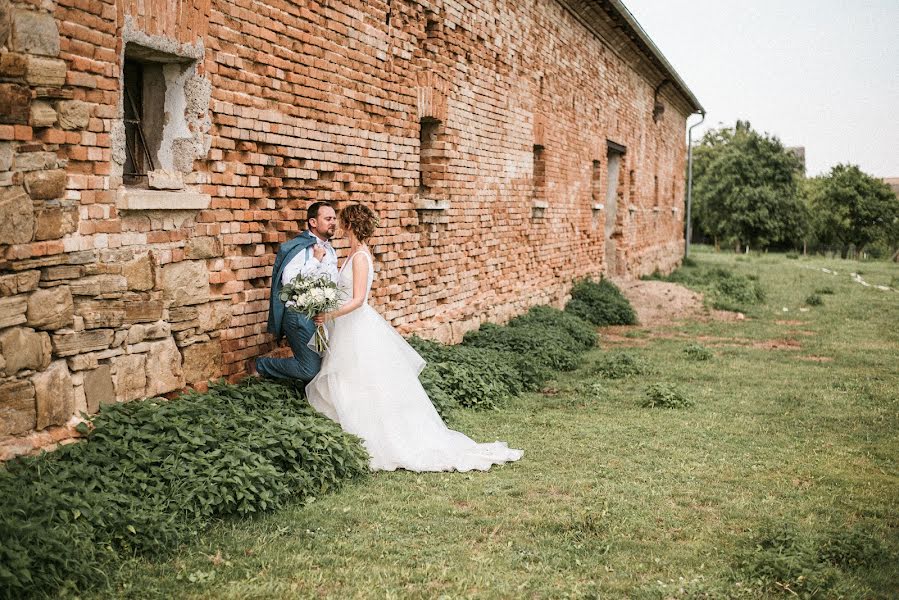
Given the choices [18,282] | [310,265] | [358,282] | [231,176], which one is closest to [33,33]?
[18,282]

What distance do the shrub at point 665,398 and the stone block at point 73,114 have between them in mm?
6307

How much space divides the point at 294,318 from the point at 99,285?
1.60 metres

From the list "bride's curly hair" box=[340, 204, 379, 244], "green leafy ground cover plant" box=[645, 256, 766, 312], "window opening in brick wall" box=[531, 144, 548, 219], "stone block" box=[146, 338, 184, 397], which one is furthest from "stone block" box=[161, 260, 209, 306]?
"green leafy ground cover plant" box=[645, 256, 766, 312]

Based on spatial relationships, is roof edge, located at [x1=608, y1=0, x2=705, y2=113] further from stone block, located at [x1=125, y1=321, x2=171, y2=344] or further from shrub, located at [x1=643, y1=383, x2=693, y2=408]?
stone block, located at [x1=125, y1=321, x2=171, y2=344]

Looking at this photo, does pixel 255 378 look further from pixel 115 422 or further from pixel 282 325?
pixel 115 422

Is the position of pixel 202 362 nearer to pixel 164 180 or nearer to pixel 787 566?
pixel 164 180

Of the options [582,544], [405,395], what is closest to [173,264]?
[405,395]

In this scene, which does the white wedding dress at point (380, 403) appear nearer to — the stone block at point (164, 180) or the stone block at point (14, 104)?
the stone block at point (164, 180)

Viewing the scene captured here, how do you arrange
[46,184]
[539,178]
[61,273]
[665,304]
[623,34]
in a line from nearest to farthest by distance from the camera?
[46,184] < [61,273] < [539,178] < [665,304] < [623,34]

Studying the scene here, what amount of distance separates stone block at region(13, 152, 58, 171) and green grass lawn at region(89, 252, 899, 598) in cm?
225

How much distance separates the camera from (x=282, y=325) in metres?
6.20

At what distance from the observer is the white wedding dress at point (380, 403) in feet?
20.3

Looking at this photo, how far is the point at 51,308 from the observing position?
4.53 meters

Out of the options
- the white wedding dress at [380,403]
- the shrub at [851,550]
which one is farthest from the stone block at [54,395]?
the shrub at [851,550]
